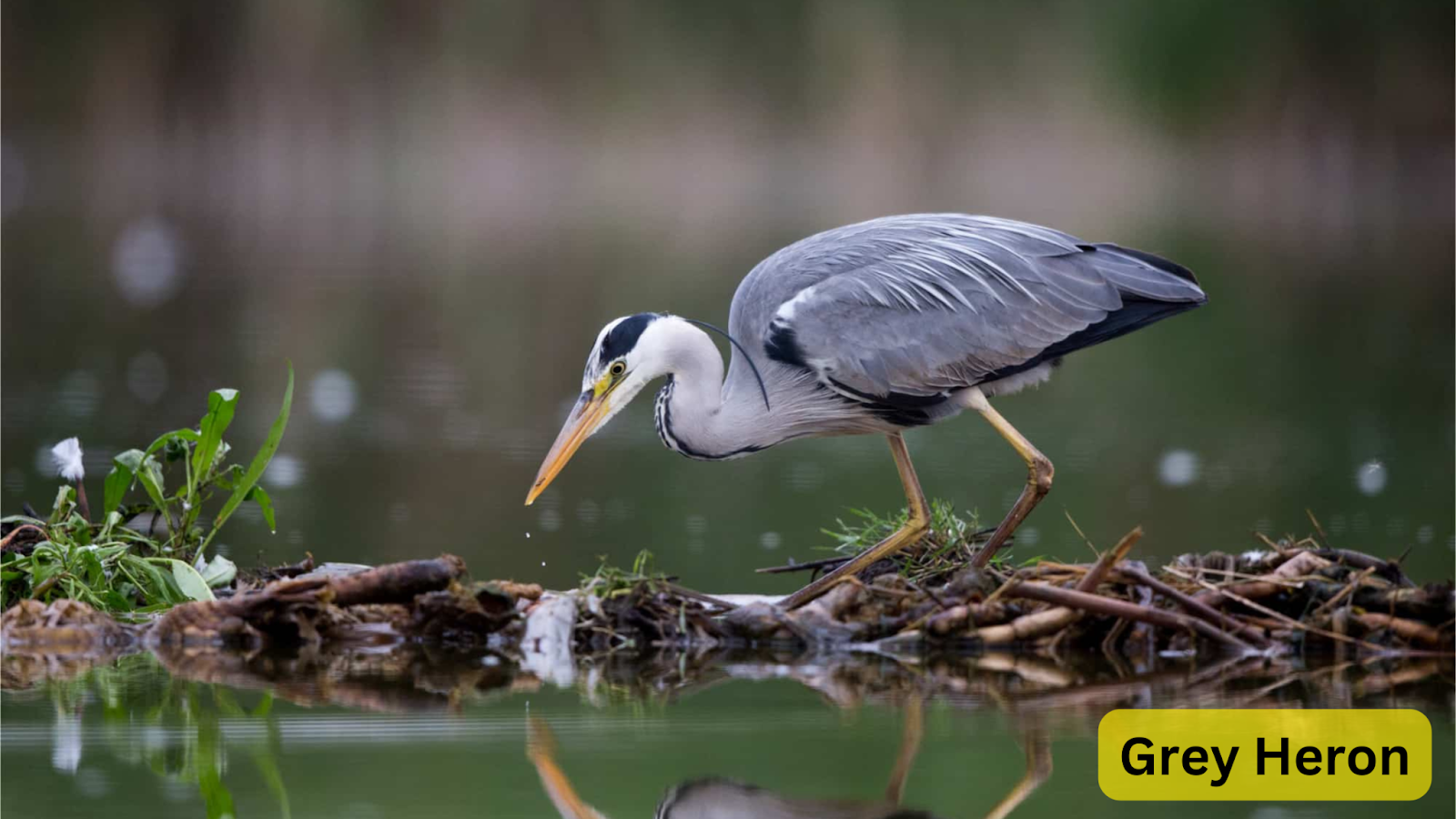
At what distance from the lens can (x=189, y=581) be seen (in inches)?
204

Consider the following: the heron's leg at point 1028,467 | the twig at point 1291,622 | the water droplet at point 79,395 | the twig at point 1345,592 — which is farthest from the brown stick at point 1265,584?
the water droplet at point 79,395

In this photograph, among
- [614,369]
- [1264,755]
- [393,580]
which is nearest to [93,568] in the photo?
[393,580]

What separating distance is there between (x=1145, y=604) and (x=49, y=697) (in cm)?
266

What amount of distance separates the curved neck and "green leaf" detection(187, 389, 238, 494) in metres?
1.25

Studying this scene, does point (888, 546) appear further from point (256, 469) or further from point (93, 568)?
point (93, 568)

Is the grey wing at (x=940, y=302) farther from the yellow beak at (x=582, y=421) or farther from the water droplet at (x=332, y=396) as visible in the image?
the water droplet at (x=332, y=396)

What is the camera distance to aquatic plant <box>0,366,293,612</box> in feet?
16.9

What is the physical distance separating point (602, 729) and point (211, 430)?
1.93 m

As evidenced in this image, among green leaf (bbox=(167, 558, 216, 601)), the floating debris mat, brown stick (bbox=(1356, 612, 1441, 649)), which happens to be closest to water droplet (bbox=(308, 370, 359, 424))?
green leaf (bbox=(167, 558, 216, 601))

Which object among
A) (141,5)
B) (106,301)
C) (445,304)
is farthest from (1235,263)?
(141,5)

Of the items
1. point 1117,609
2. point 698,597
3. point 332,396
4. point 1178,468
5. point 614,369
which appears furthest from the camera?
point 332,396

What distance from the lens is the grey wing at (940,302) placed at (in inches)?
227

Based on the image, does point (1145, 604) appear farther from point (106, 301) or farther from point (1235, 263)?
point (1235, 263)

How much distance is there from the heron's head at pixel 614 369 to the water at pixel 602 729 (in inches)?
37.7
